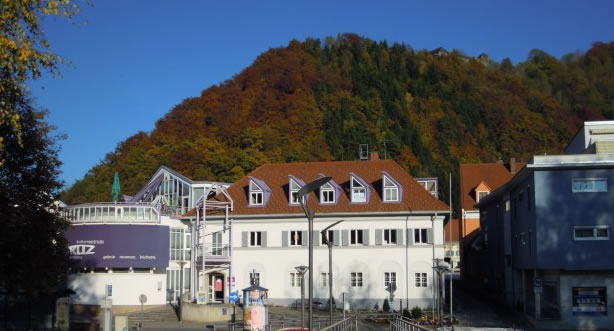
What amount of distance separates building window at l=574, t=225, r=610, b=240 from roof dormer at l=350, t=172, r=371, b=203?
52.5 feet

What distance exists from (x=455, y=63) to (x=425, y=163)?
51918 millimetres

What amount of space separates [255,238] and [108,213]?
34.8ft

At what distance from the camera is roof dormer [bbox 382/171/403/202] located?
175 ft

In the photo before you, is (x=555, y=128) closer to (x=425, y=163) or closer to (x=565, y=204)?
(x=425, y=163)

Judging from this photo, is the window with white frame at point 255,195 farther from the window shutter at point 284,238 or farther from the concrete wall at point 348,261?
the window shutter at point 284,238

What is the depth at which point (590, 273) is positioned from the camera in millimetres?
42531

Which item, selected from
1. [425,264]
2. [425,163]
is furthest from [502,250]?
[425,163]

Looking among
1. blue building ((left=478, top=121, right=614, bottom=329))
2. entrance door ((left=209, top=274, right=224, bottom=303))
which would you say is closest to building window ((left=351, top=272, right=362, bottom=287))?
entrance door ((left=209, top=274, right=224, bottom=303))

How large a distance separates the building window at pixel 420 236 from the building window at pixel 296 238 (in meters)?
8.21

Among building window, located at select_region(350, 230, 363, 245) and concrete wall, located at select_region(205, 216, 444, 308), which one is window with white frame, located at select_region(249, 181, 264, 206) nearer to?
concrete wall, located at select_region(205, 216, 444, 308)

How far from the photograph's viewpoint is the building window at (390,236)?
52781 millimetres

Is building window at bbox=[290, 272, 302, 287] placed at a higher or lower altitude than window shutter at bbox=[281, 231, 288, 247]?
lower

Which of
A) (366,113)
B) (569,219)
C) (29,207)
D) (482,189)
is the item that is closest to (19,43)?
(29,207)

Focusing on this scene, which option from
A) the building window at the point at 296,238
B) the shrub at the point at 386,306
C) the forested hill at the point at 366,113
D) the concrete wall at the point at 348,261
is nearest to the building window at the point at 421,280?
the concrete wall at the point at 348,261
